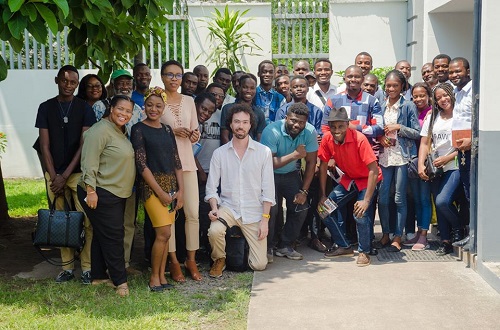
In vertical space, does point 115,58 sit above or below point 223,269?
above

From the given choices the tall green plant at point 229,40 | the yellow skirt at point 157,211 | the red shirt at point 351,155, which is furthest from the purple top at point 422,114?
the tall green plant at point 229,40

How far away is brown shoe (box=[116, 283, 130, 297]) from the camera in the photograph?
19.4 ft

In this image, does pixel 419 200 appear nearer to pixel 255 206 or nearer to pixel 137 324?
pixel 255 206

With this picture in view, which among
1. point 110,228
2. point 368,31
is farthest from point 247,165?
point 368,31

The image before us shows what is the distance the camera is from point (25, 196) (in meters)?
11.2

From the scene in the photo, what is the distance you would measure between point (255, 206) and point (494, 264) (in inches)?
88.9

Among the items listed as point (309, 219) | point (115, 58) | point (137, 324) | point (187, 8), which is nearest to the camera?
point (137, 324)

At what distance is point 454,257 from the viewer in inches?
279

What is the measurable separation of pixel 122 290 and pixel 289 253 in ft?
6.56

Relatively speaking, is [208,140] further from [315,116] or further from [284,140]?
[315,116]

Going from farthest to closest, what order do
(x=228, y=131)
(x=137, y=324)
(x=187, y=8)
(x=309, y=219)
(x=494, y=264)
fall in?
(x=187, y=8) < (x=309, y=219) < (x=228, y=131) < (x=494, y=264) < (x=137, y=324)

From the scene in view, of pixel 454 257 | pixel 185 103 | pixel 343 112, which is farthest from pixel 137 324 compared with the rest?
pixel 454 257

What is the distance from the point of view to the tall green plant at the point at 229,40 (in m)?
11.9

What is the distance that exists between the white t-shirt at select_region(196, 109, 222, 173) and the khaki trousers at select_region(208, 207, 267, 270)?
76 cm
